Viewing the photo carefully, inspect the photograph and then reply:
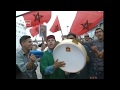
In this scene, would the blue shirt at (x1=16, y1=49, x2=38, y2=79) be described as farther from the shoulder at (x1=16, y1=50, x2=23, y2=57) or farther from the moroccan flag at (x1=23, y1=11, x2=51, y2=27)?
the moroccan flag at (x1=23, y1=11, x2=51, y2=27)

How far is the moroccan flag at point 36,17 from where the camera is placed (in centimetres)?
614

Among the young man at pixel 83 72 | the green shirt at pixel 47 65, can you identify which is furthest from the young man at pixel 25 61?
the young man at pixel 83 72

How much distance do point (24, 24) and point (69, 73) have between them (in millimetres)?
1002

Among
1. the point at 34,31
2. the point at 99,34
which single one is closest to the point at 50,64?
the point at 34,31

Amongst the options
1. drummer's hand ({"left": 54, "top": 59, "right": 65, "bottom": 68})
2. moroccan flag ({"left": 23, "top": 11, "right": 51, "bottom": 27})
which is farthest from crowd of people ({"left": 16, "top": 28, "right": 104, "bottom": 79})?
moroccan flag ({"left": 23, "top": 11, "right": 51, "bottom": 27})

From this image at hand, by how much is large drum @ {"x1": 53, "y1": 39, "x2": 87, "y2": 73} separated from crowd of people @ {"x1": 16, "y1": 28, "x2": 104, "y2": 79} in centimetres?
5

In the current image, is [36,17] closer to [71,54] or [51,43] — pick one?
[51,43]

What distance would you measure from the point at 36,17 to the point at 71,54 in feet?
2.52

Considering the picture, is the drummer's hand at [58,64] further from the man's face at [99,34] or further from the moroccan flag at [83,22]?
the man's face at [99,34]

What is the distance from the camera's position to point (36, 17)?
6.14 metres
